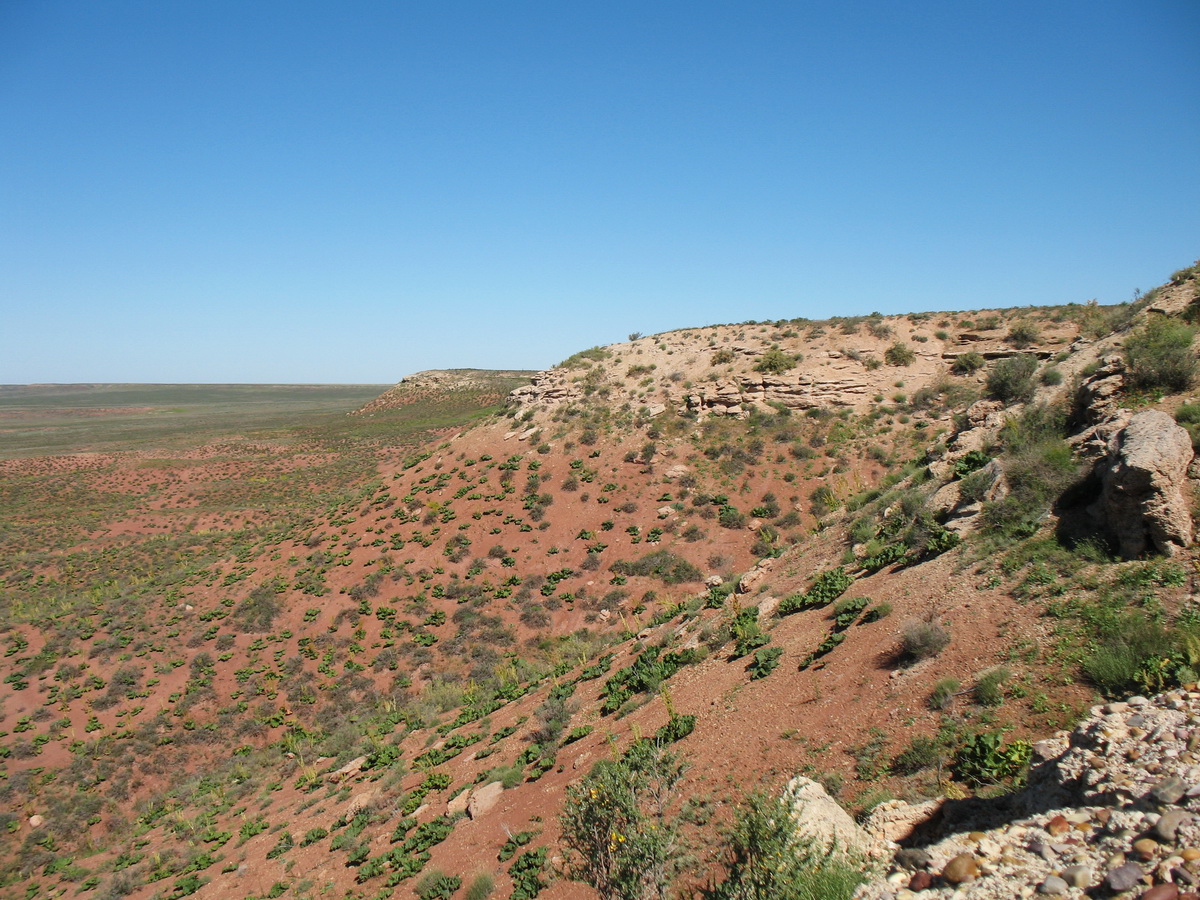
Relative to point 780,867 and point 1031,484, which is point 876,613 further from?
point 780,867

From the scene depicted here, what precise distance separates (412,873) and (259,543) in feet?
84.8

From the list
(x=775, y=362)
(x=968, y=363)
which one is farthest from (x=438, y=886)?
(x=968, y=363)

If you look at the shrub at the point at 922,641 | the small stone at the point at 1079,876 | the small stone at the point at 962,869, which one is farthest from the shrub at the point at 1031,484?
the small stone at the point at 1079,876

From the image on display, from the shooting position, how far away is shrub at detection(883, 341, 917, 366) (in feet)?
91.5

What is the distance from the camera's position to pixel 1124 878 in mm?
3320

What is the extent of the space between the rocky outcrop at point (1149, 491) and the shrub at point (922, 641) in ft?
7.40

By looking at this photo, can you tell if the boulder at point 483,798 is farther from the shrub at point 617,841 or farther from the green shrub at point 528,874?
the shrub at point 617,841

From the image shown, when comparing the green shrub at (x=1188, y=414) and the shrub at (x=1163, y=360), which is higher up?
the shrub at (x=1163, y=360)

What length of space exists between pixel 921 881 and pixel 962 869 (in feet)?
1.13

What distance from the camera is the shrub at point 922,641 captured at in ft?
24.7

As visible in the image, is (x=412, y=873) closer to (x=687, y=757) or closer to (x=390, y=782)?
(x=390, y=782)

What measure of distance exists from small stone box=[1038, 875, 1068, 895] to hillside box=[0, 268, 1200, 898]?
1965 mm

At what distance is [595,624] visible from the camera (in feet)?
64.3

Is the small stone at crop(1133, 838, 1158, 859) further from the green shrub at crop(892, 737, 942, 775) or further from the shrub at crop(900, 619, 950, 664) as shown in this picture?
the shrub at crop(900, 619, 950, 664)
